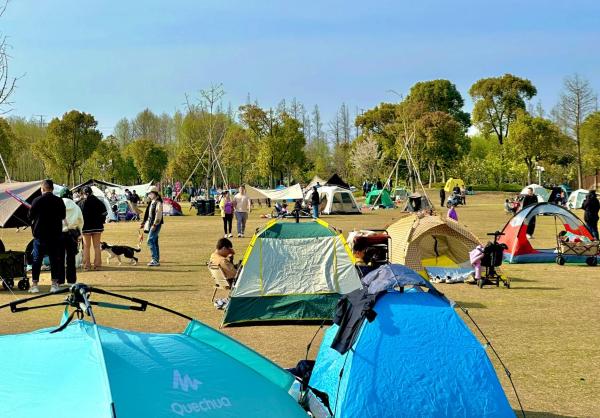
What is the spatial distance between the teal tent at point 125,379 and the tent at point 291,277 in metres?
4.95

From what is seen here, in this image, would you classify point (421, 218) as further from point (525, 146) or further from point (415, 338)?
point (525, 146)

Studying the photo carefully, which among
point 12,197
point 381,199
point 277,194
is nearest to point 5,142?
point 277,194

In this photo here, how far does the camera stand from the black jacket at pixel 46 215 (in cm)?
1207

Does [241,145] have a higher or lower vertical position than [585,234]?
higher

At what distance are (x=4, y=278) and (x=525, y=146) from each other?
58.8 meters

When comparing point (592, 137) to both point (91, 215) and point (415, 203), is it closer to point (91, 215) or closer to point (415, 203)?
point (415, 203)

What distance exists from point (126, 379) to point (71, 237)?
31.1 feet

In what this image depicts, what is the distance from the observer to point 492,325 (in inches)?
393

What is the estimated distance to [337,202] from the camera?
130 feet

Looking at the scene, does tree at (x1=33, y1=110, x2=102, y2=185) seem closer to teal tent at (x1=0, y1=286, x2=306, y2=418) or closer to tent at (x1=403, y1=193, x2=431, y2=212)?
tent at (x1=403, y1=193, x2=431, y2=212)

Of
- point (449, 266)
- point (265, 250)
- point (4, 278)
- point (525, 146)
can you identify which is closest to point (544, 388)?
point (265, 250)

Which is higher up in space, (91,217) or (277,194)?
(277,194)

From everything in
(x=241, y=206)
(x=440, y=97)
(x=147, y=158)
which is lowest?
(x=241, y=206)

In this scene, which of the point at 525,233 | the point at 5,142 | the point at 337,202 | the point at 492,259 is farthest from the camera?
the point at 5,142
